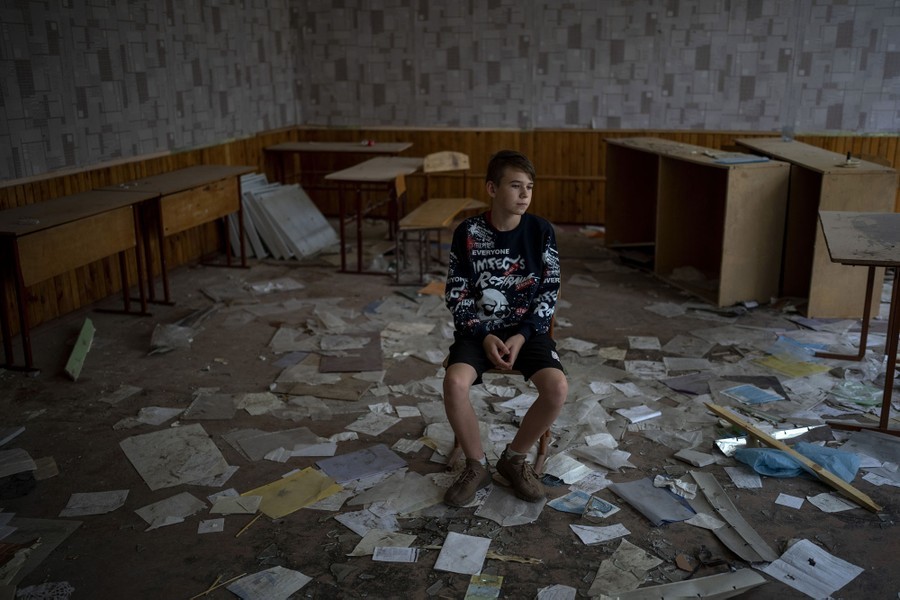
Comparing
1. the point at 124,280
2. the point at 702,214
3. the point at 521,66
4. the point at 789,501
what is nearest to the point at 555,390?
the point at 789,501

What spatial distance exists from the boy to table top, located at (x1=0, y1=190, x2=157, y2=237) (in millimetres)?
2687

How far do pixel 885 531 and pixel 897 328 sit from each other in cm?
127

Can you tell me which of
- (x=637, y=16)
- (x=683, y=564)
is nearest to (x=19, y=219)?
(x=683, y=564)

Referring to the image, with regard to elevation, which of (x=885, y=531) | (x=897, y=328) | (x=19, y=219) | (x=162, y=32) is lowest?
(x=885, y=531)

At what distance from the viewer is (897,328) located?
4.04 metres

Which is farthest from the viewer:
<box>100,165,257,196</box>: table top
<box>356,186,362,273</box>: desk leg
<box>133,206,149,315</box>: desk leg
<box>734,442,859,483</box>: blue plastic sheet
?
<box>356,186,362,273</box>: desk leg

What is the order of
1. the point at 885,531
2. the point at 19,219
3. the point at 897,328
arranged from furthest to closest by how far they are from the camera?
the point at 19,219, the point at 897,328, the point at 885,531

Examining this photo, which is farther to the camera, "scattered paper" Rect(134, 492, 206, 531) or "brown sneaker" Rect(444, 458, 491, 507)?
"brown sneaker" Rect(444, 458, 491, 507)

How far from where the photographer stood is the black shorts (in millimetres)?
3434

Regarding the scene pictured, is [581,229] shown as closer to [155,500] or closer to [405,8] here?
[405,8]

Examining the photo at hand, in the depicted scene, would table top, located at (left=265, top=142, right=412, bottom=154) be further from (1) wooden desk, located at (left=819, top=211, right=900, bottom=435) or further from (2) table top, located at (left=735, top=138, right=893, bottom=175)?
(1) wooden desk, located at (left=819, top=211, right=900, bottom=435)

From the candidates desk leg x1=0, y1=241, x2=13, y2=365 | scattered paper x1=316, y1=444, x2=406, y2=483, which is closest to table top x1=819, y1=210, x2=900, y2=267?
scattered paper x1=316, y1=444, x2=406, y2=483

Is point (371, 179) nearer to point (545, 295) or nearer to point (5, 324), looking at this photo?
point (5, 324)

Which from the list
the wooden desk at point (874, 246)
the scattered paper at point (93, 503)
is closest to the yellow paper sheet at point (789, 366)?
the wooden desk at point (874, 246)
